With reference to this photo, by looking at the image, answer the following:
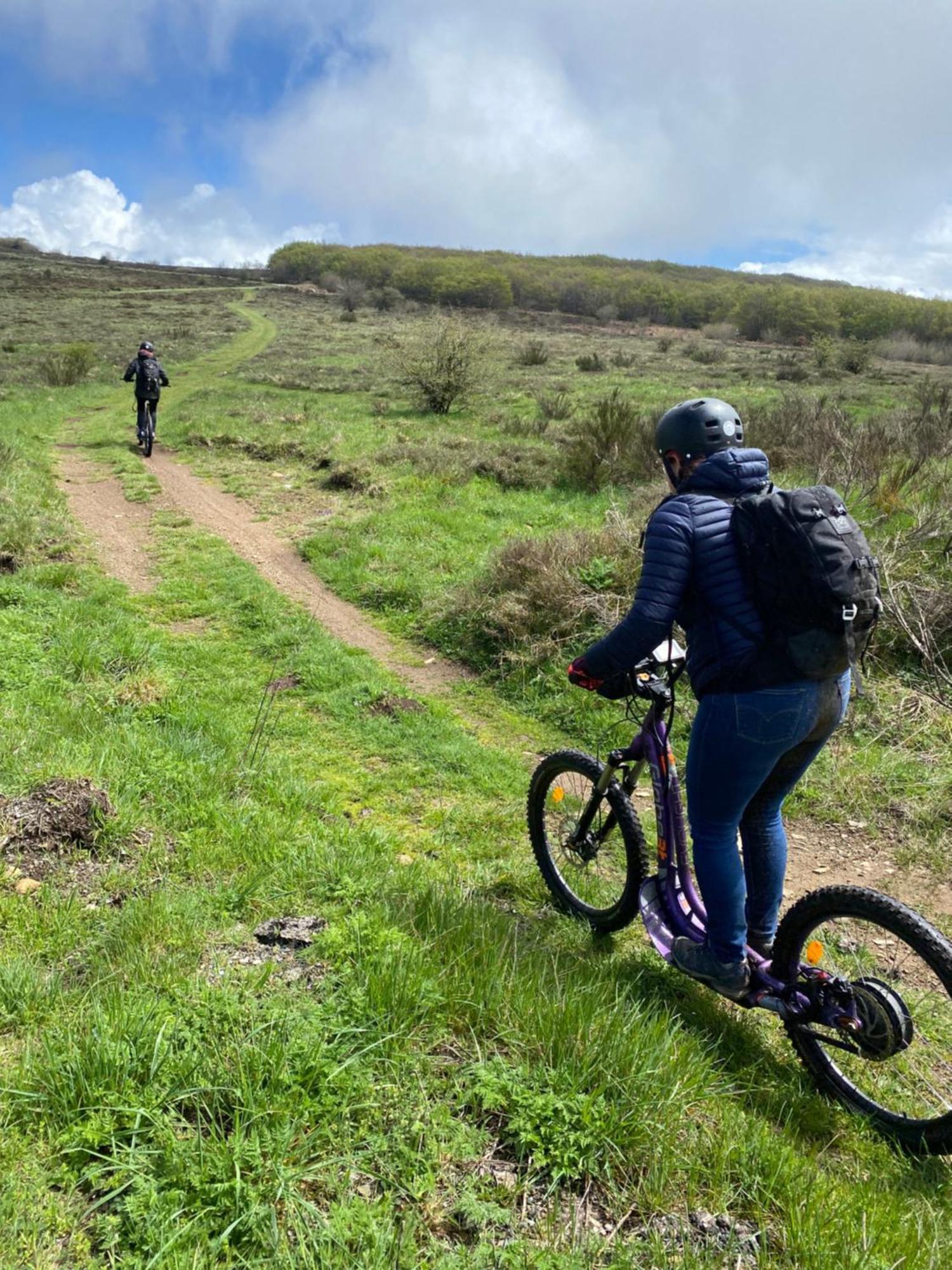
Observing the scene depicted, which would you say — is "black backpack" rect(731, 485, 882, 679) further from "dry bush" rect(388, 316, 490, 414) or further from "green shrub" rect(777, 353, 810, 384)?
"green shrub" rect(777, 353, 810, 384)

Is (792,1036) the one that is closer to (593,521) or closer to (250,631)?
(250,631)

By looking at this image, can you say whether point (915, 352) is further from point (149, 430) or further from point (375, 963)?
point (375, 963)

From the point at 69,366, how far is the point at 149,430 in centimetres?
1293

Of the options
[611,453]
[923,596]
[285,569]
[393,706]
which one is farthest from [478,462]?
[923,596]

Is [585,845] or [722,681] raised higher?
[722,681]

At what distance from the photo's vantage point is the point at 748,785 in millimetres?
2578

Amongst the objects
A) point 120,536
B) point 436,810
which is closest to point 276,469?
point 120,536

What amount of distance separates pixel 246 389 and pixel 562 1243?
79.3 feet

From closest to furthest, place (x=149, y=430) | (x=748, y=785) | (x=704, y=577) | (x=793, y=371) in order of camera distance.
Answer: (x=704, y=577)
(x=748, y=785)
(x=149, y=430)
(x=793, y=371)

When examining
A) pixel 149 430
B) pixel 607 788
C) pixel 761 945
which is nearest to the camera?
pixel 761 945

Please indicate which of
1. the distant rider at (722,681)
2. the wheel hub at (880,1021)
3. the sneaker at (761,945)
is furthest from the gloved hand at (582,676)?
the wheel hub at (880,1021)

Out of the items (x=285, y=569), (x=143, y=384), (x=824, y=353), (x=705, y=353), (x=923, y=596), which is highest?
(x=705, y=353)

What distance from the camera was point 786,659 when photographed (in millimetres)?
2398

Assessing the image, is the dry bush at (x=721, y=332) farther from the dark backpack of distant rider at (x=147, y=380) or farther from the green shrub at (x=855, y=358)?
the dark backpack of distant rider at (x=147, y=380)
